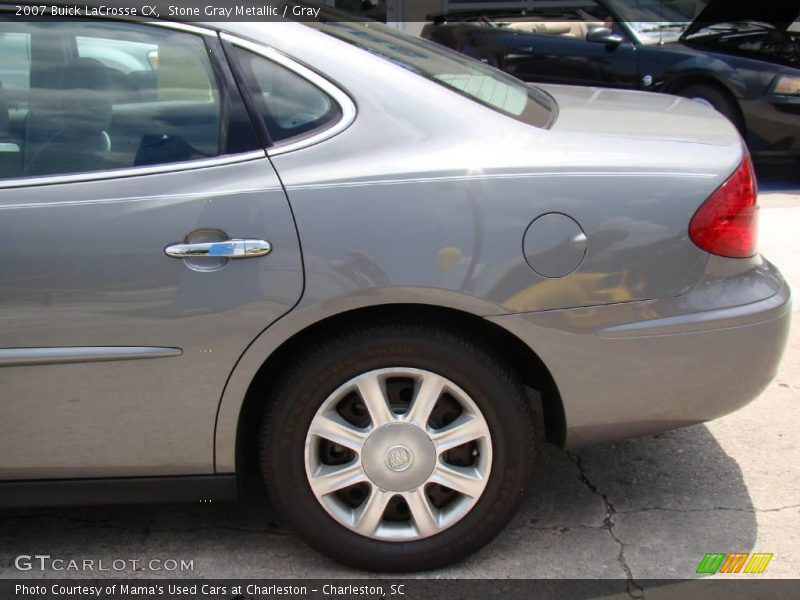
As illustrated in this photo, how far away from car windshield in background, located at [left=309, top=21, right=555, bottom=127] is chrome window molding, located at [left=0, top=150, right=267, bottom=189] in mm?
480

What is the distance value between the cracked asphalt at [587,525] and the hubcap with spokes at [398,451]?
0.69 ft

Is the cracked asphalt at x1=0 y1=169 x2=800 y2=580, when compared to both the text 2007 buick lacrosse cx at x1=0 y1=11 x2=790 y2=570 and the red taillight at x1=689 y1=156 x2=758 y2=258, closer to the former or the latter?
the text 2007 buick lacrosse cx at x1=0 y1=11 x2=790 y2=570

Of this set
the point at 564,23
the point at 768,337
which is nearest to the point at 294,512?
the point at 768,337

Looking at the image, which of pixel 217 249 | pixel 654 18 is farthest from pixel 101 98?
pixel 654 18

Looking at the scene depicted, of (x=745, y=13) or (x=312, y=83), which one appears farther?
(x=745, y=13)

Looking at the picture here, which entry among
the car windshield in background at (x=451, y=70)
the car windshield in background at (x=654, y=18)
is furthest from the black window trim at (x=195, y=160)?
the car windshield in background at (x=654, y=18)

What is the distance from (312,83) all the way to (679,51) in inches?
231

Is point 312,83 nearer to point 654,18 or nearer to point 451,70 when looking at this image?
point 451,70

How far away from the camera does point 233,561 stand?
2.94 metres

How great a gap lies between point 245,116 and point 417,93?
18.5 inches

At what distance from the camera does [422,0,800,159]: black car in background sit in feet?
24.6

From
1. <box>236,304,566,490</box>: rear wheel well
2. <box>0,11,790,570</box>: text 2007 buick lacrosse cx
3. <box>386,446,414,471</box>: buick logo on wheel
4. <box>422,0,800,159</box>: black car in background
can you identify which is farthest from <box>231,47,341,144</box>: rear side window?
<box>422,0,800,159</box>: black car in background

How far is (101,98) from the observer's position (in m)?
2.66

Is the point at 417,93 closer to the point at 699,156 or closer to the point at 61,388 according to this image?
the point at 699,156
